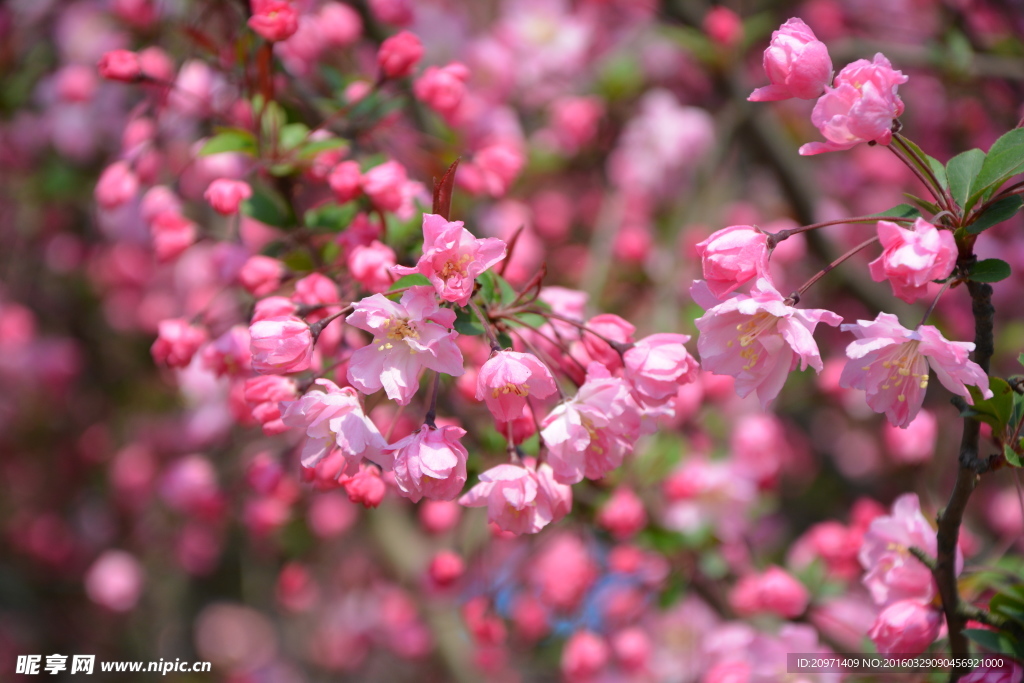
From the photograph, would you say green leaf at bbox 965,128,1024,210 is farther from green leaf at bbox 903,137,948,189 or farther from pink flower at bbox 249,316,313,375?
pink flower at bbox 249,316,313,375

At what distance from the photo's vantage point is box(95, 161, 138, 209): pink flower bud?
152 centimetres

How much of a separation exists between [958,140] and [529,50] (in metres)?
1.74

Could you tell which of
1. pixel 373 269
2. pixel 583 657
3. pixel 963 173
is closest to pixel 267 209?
pixel 373 269

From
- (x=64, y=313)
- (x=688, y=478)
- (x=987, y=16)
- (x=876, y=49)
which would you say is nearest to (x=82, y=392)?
(x=64, y=313)

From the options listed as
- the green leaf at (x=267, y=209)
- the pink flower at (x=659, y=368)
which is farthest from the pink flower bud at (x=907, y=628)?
the green leaf at (x=267, y=209)

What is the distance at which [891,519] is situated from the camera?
1259 mm

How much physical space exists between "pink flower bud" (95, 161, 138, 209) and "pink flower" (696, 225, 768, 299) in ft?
4.02

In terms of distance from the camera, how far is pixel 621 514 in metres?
1.62

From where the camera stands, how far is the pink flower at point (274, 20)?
1170mm

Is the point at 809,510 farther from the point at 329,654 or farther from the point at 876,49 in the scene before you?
the point at 329,654

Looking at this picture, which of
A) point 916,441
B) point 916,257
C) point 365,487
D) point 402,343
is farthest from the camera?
point 916,441

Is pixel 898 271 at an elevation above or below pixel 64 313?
above

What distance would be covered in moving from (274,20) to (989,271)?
1.08 metres

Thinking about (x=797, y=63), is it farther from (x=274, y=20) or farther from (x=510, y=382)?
(x=274, y=20)
